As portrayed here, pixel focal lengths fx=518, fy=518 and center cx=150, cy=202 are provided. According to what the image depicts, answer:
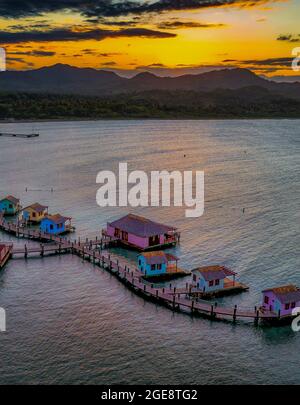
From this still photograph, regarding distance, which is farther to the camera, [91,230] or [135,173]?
[135,173]

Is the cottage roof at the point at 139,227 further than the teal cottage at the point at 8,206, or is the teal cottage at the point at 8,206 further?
the teal cottage at the point at 8,206

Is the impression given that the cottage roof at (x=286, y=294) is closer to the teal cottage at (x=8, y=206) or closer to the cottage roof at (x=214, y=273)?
the cottage roof at (x=214, y=273)

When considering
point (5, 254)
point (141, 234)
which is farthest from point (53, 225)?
point (141, 234)

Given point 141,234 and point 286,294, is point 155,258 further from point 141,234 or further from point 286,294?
point 286,294

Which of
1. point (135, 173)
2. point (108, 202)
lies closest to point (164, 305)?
point (108, 202)

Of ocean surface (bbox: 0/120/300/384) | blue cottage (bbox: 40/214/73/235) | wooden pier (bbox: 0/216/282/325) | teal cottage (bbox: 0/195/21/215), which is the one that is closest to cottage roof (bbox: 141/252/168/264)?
wooden pier (bbox: 0/216/282/325)

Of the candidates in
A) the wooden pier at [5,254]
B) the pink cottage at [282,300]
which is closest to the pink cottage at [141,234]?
the wooden pier at [5,254]

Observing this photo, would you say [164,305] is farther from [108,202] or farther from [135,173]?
[135,173]
